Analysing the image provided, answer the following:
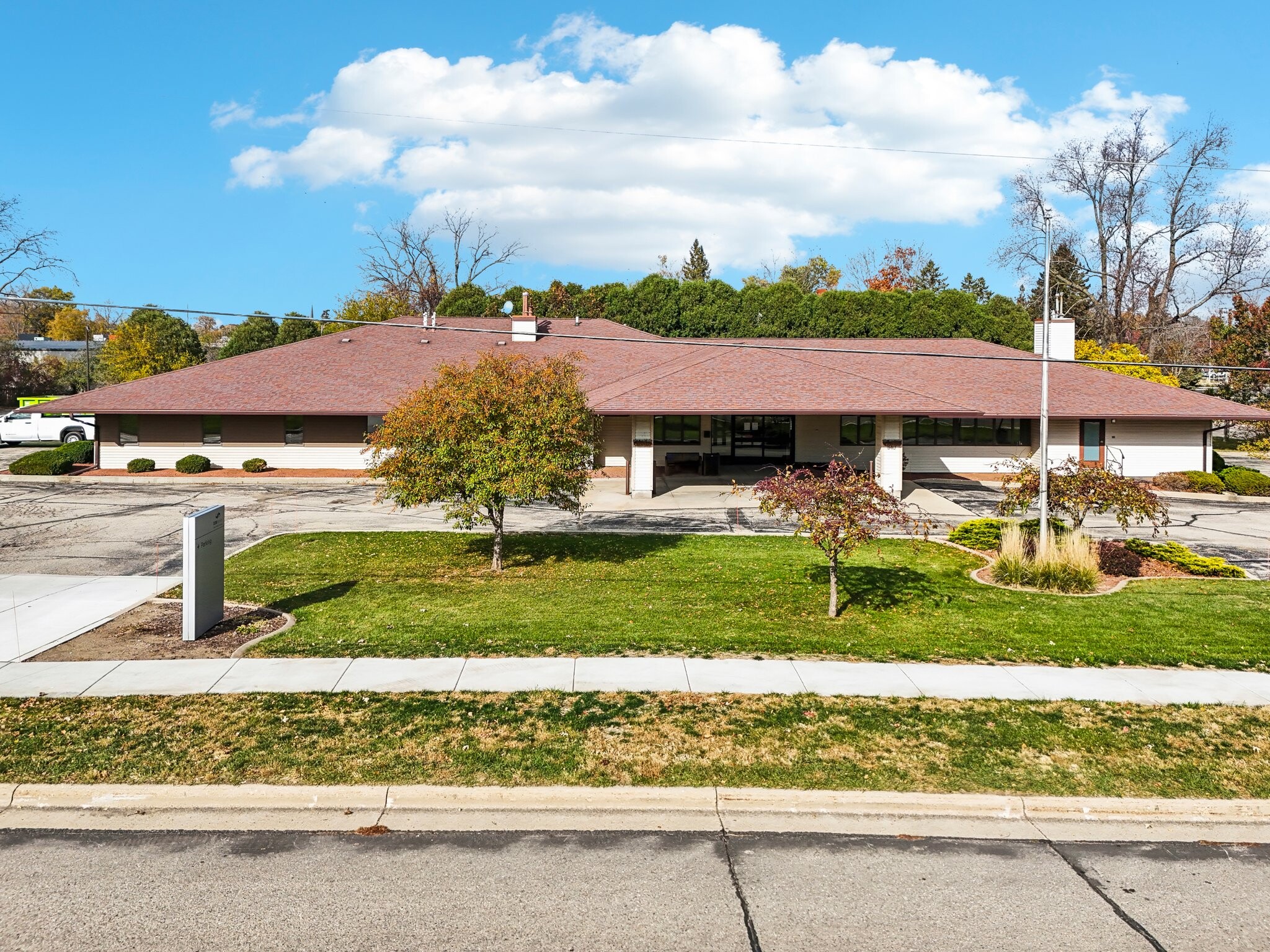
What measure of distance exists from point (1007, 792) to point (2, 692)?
32.6ft

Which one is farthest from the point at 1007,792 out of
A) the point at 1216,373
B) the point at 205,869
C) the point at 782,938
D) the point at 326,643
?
the point at 1216,373

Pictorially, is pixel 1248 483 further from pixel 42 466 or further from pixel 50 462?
pixel 42 466

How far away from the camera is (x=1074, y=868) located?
623 centimetres

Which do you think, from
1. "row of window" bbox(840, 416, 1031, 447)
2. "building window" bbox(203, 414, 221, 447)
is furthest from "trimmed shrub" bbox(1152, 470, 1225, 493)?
"building window" bbox(203, 414, 221, 447)

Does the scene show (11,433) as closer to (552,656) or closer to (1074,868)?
(552,656)

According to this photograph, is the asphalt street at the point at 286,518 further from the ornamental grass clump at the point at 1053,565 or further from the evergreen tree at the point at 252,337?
the evergreen tree at the point at 252,337

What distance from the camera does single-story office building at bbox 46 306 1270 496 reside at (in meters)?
30.9

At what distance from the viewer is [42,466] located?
103ft

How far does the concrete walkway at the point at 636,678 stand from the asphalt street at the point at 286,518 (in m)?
6.82

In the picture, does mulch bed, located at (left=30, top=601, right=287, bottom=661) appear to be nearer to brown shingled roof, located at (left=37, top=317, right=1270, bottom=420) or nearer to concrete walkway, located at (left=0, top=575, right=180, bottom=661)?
concrete walkway, located at (left=0, top=575, right=180, bottom=661)

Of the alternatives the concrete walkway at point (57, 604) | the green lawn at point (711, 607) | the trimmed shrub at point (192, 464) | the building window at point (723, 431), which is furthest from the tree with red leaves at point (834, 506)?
the trimmed shrub at point (192, 464)

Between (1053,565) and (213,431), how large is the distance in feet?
98.4

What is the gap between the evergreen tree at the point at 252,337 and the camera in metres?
52.0

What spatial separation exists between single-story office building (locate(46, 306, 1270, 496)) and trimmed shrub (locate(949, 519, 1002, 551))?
929cm
